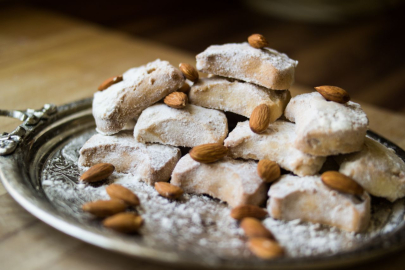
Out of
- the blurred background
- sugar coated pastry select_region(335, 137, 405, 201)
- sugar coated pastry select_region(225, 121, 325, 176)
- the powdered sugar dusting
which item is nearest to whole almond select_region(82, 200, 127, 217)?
the powdered sugar dusting

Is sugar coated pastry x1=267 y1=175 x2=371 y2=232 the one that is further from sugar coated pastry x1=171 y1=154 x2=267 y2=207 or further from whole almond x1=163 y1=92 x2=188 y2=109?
whole almond x1=163 y1=92 x2=188 y2=109

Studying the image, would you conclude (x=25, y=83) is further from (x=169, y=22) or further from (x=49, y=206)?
(x=169, y=22)

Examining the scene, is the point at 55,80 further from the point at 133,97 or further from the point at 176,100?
the point at 176,100

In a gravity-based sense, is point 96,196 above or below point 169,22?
above

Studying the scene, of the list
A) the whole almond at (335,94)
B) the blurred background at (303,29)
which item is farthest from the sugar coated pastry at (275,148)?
the blurred background at (303,29)

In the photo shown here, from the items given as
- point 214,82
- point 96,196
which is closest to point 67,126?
point 96,196

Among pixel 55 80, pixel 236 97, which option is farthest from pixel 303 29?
pixel 236 97
